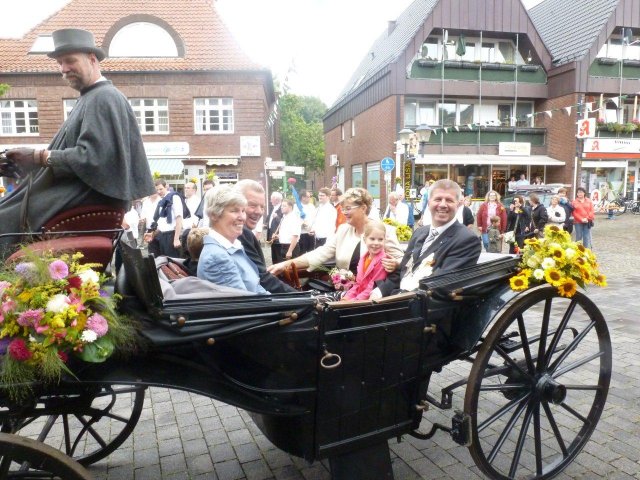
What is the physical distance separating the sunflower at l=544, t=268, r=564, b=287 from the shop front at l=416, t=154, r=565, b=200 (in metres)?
19.7

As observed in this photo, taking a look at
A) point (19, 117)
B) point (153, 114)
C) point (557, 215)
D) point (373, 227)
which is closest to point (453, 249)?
point (373, 227)

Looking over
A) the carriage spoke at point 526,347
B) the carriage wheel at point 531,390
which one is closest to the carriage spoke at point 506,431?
the carriage wheel at point 531,390

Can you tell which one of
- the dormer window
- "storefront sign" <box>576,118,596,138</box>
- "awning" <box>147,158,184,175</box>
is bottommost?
"awning" <box>147,158,184,175</box>

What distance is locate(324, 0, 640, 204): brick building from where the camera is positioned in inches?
853

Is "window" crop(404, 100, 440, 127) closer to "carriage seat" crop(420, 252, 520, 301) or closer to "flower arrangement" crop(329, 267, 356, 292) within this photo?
"flower arrangement" crop(329, 267, 356, 292)

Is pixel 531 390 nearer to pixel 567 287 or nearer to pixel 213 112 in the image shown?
pixel 567 287

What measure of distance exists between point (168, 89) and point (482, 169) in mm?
13990

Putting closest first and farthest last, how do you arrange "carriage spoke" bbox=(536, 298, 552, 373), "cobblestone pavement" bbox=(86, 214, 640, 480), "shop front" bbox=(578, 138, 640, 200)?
1. "carriage spoke" bbox=(536, 298, 552, 373)
2. "cobblestone pavement" bbox=(86, 214, 640, 480)
3. "shop front" bbox=(578, 138, 640, 200)

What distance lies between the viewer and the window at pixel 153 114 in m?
20.2

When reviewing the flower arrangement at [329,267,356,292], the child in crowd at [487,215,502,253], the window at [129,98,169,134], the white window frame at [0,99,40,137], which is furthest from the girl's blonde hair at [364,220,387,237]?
the white window frame at [0,99,40,137]

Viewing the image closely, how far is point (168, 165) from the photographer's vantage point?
65.2 feet

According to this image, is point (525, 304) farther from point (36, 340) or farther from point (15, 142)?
point (15, 142)

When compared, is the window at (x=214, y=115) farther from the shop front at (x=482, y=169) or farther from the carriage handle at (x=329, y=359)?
the carriage handle at (x=329, y=359)

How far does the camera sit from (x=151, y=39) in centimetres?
2058
